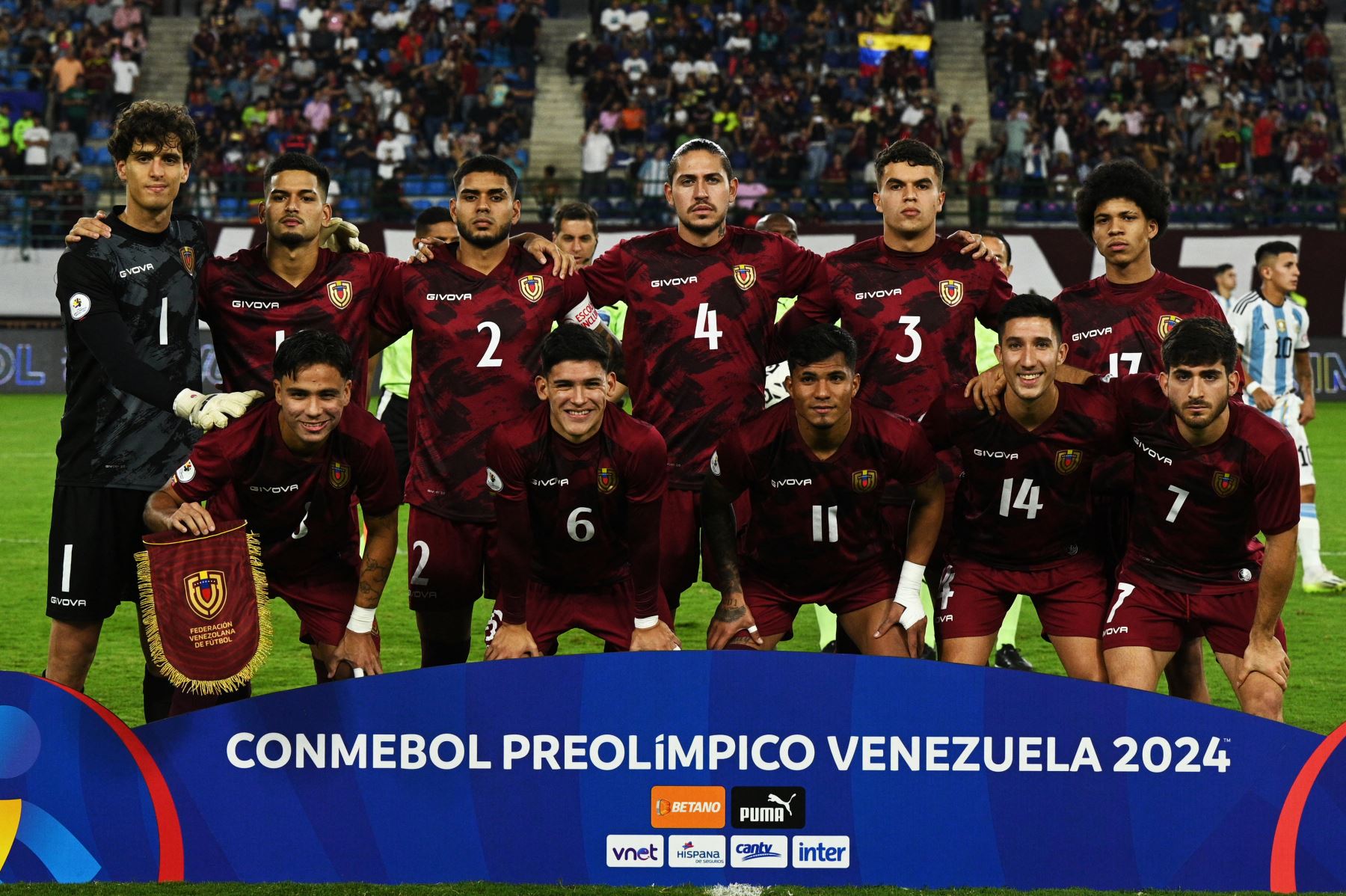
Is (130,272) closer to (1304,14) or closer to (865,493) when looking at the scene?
(865,493)

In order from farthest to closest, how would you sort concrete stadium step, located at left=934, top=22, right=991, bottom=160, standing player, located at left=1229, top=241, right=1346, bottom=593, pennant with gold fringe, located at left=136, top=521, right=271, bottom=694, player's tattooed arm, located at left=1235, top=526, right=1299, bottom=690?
concrete stadium step, located at left=934, top=22, right=991, bottom=160, standing player, located at left=1229, top=241, right=1346, bottom=593, player's tattooed arm, located at left=1235, top=526, right=1299, bottom=690, pennant with gold fringe, located at left=136, top=521, right=271, bottom=694

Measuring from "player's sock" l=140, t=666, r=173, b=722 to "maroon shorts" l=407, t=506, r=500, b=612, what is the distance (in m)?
0.97

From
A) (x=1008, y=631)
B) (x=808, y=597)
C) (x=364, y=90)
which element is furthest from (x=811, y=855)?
(x=364, y=90)

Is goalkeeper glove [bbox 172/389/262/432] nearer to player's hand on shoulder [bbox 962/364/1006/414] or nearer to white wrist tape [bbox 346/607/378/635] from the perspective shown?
white wrist tape [bbox 346/607/378/635]

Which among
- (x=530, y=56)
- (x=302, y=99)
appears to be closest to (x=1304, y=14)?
(x=530, y=56)

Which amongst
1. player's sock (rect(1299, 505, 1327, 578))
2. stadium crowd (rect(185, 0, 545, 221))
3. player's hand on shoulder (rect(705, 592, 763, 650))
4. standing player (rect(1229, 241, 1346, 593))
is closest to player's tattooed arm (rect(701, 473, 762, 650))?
player's hand on shoulder (rect(705, 592, 763, 650))

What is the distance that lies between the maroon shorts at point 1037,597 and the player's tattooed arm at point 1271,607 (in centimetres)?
67

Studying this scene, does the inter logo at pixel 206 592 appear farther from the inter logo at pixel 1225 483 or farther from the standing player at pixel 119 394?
the inter logo at pixel 1225 483

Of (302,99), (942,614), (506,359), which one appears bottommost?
(942,614)

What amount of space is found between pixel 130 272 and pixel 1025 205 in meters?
18.1

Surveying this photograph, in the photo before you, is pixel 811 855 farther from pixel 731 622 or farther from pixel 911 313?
pixel 911 313

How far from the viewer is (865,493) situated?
559 cm

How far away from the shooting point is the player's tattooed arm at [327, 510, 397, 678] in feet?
17.5

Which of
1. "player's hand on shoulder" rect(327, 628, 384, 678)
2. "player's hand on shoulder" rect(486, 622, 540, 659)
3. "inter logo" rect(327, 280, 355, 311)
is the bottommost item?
"player's hand on shoulder" rect(327, 628, 384, 678)
